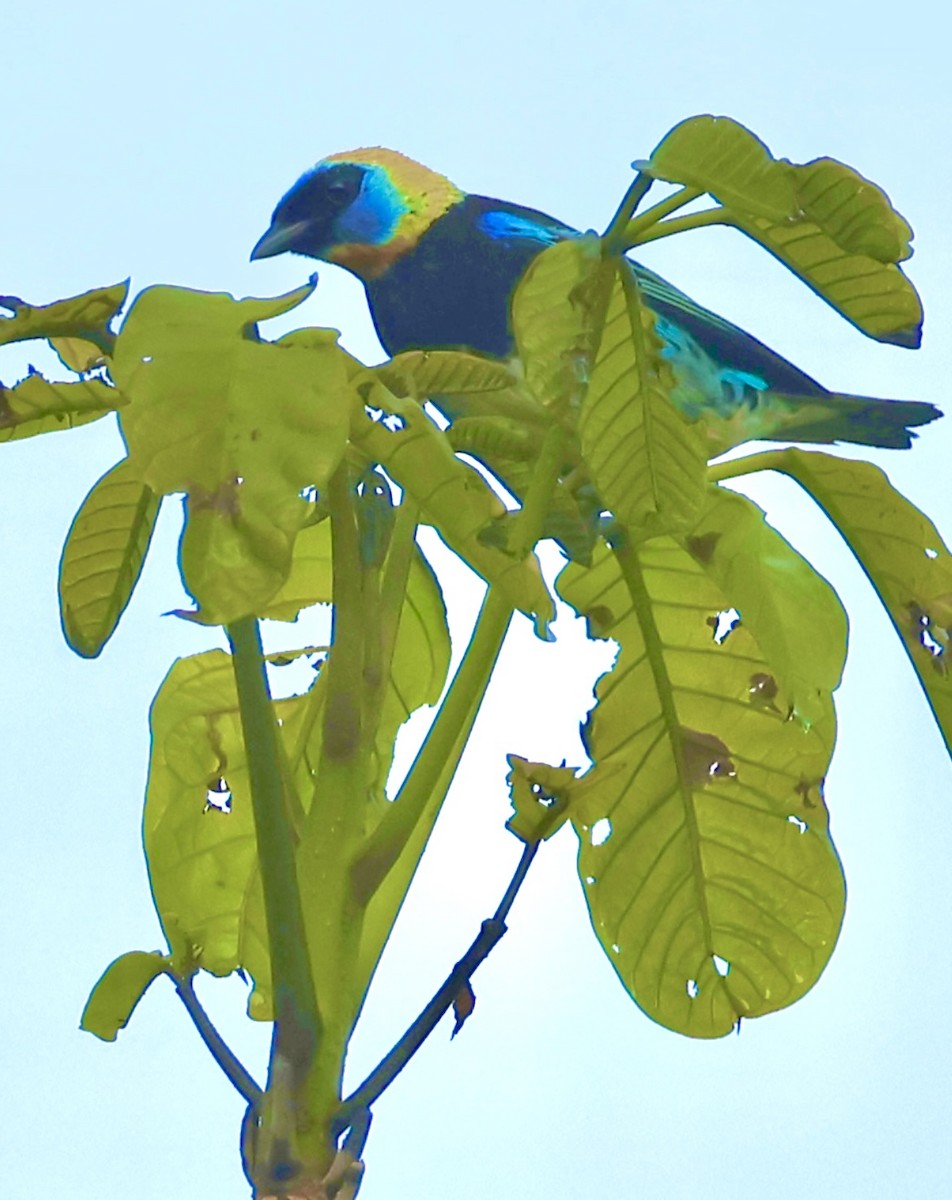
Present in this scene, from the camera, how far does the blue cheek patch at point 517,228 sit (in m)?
1.73

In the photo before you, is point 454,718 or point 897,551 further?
point 897,551

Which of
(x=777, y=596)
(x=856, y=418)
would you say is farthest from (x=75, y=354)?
(x=856, y=418)

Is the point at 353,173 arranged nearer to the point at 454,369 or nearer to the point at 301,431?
the point at 454,369

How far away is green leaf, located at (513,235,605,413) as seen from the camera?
Result: 74cm

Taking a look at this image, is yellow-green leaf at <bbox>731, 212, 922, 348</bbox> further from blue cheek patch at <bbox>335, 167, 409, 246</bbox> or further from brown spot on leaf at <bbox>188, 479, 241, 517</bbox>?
blue cheek patch at <bbox>335, 167, 409, 246</bbox>

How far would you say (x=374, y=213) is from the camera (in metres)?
1.97

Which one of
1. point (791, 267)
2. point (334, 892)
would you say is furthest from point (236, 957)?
point (791, 267)

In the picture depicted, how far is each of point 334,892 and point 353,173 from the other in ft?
4.62

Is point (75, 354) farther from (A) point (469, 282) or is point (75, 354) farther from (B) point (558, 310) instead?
(A) point (469, 282)

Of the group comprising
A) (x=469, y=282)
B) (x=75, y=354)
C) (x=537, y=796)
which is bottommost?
(x=537, y=796)

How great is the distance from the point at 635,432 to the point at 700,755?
0.29 m

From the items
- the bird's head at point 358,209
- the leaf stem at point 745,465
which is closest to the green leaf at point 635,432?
the leaf stem at point 745,465

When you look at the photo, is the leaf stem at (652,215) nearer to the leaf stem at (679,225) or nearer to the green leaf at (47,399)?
the leaf stem at (679,225)

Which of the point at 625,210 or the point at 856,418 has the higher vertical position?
the point at 856,418
